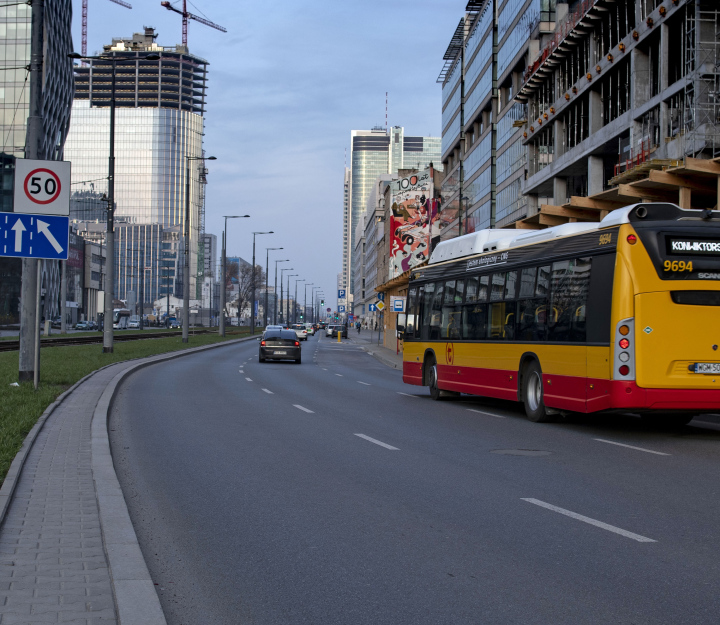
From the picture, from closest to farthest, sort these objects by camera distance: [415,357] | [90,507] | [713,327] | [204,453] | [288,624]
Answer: [288,624] → [90,507] → [204,453] → [713,327] → [415,357]

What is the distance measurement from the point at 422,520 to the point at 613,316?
6.79 metres

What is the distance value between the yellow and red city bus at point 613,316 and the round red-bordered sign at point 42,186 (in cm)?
892

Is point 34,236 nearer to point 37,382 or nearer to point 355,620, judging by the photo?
point 37,382

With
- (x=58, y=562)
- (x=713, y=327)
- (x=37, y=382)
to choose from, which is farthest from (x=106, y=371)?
(x=58, y=562)

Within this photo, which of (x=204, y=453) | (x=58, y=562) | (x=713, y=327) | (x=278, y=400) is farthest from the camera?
(x=278, y=400)

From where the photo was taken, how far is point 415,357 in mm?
22734

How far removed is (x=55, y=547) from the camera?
604 cm

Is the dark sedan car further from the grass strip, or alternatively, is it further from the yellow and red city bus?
the yellow and red city bus

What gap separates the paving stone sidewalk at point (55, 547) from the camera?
4746 mm

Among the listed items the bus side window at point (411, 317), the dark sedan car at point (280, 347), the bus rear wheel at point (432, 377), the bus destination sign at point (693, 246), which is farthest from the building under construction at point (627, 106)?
the dark sedan car at point (280, 347)

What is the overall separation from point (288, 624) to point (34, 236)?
14.2m

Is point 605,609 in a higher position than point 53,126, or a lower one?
lower

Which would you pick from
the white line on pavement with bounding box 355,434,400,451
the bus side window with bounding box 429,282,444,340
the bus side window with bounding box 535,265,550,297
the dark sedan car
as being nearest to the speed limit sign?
the white line on pavement with bounding box 355,434,400,451

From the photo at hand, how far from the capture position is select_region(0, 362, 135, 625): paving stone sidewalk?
4746mm
